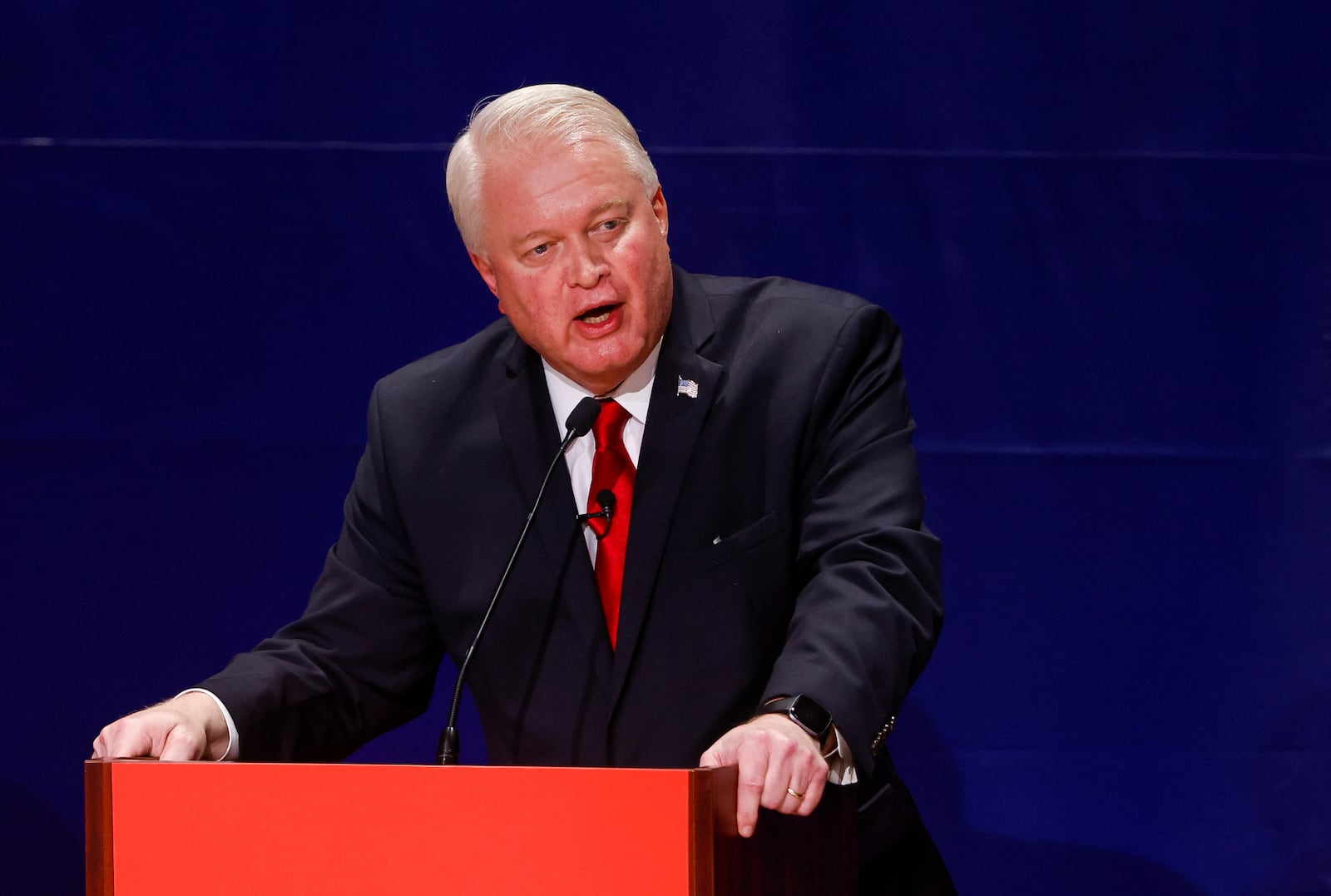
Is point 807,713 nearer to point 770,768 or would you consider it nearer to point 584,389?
point 770,768

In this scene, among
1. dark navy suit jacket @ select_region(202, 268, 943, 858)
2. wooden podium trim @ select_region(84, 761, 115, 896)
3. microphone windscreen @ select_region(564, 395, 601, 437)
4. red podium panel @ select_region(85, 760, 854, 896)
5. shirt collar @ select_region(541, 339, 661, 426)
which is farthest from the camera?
shirt collar @ select_region(541, 339, 661, 426)

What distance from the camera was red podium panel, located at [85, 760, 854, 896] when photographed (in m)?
0.95

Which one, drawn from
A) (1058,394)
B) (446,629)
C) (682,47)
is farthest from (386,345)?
(1058,394)

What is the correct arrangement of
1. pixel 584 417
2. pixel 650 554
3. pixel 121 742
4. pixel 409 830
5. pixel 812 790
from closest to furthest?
1. pixel 409 830
2. pixel 812 790
3. pixel 121 742
4. pixel 584 417
5. pixel 650 554

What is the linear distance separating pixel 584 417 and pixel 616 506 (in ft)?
0.44

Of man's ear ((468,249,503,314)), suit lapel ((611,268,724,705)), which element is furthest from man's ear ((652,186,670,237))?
man's ear ((468,249,503,314))

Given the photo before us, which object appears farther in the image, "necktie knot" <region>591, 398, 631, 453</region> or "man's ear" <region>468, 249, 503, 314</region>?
"man's ear" <region>468, 249, 503, 314</region>

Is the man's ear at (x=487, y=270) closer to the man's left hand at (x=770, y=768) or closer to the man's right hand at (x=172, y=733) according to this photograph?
the man's right hand at (x=172, y=733)

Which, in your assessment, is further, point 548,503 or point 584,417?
point 548,503

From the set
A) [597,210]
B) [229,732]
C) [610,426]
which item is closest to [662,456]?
[610,426]

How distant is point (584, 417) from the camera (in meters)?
1.35

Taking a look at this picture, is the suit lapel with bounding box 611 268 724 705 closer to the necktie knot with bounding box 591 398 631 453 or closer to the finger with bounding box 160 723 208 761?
the necktie knot with bounding box 591 398 631 453

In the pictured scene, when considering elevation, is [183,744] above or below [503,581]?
below

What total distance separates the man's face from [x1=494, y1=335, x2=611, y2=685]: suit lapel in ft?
0.24
